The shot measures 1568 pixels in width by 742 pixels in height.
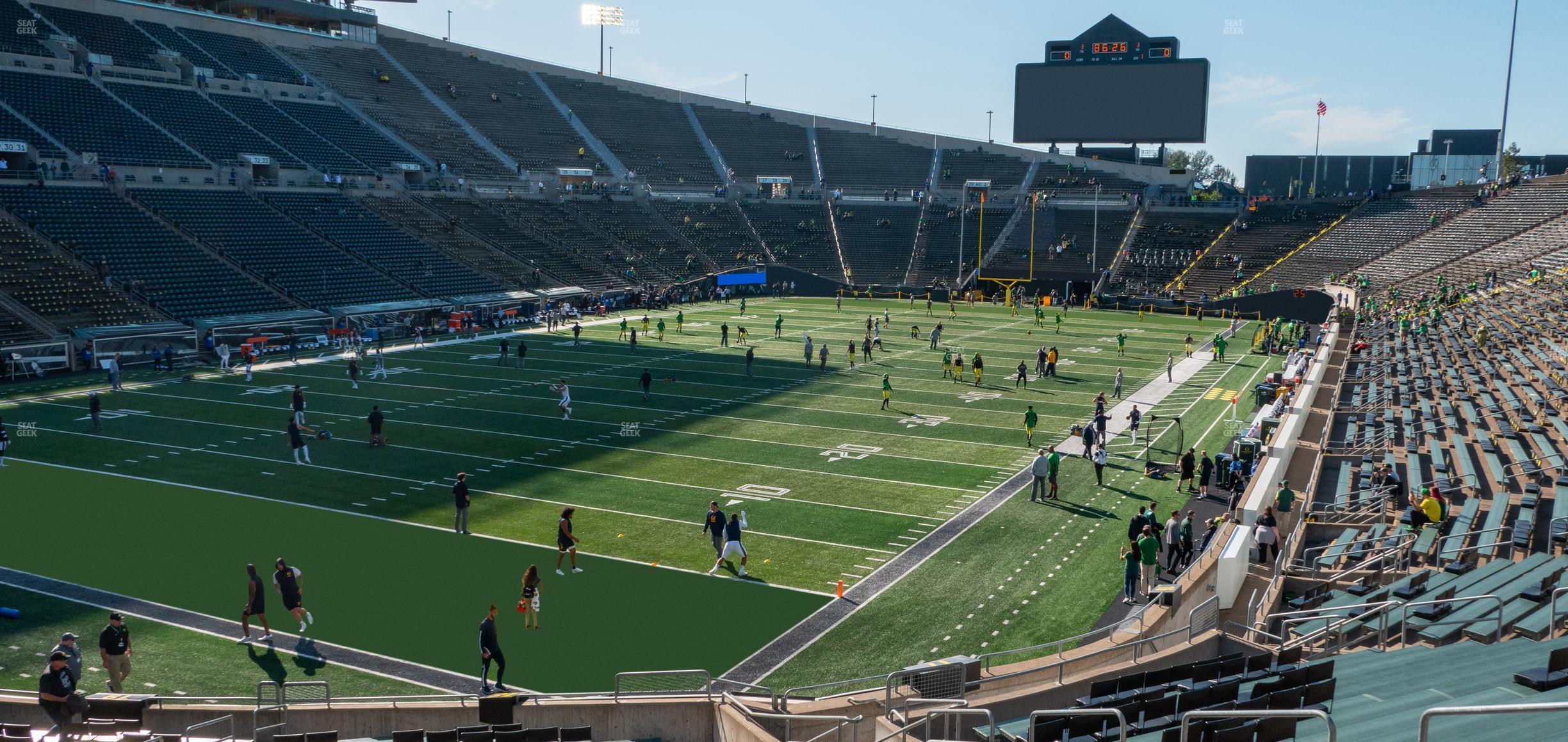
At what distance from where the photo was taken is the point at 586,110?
85062 millimetres

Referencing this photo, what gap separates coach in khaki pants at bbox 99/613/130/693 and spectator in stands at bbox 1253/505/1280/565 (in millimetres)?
14112

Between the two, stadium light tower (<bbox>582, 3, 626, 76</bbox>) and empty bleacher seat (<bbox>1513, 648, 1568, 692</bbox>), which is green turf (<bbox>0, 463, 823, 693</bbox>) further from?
stadium light tower (<bbox>582, 3, 626, 76</bbox>)

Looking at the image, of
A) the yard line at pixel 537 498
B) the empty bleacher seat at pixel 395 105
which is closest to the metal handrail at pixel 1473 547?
the yard line at pixel 537 498

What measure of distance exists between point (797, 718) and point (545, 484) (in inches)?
512

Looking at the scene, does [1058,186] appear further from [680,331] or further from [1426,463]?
[1426,463]

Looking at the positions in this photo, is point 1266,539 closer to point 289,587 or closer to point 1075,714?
point 1075,714

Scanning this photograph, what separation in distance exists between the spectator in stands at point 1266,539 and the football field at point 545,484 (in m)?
2.11

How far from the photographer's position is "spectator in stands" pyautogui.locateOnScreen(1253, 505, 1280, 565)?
51.7ft

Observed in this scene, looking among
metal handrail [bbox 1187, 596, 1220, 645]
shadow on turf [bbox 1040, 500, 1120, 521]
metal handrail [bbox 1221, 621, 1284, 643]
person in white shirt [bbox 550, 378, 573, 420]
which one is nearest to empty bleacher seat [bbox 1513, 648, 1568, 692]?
metal handrail [bbox 1221, 621, 1284, 643]

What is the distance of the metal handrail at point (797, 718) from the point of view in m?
9.21

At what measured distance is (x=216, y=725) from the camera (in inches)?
431

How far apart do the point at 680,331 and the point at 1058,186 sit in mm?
42255

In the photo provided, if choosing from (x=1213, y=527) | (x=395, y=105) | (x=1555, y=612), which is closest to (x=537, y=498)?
(x=1213, y=527)

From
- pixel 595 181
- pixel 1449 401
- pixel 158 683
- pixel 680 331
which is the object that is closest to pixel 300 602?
pixel 158 683
